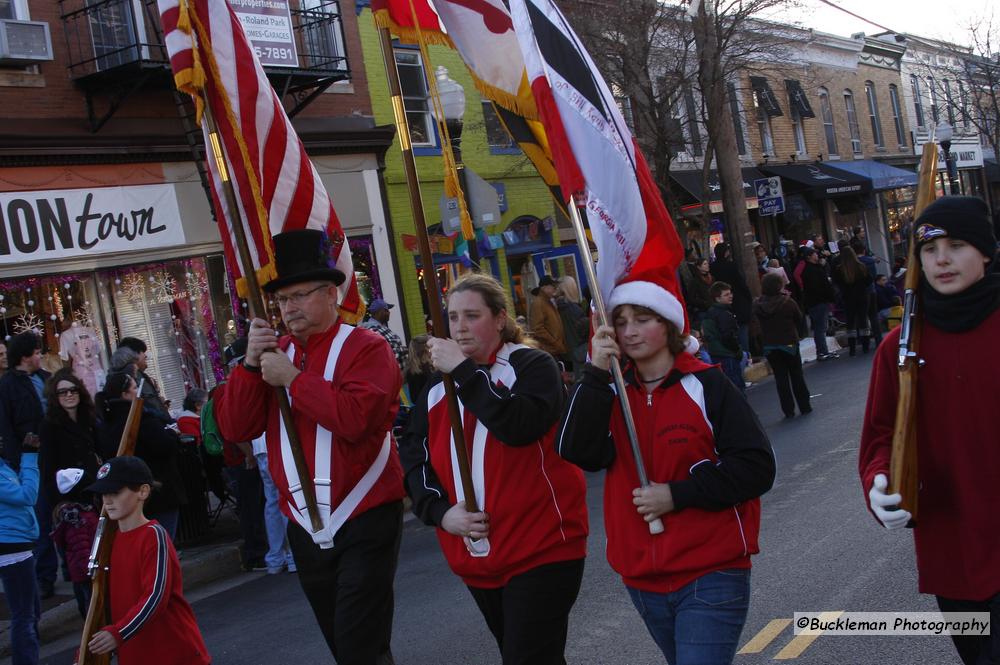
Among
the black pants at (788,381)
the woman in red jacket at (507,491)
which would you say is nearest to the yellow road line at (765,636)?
the woman in red jacket at (507,491)

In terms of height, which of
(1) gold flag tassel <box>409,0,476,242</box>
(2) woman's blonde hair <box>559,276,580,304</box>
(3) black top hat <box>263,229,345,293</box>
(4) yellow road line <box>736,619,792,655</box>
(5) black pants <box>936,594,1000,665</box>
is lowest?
(4) yellow road line <box>736,619,792,655</box>

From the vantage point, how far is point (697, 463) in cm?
346

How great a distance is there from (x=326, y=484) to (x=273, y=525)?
5.08m

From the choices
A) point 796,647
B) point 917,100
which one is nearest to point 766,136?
point 917,100

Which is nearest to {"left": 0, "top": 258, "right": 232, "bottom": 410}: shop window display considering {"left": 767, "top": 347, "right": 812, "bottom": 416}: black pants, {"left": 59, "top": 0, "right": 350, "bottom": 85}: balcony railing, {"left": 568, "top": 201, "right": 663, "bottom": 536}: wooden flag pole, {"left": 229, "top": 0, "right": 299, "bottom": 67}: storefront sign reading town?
{"left": 59, "top": 0, "right": 350, "bottom": 85}: balcony railing

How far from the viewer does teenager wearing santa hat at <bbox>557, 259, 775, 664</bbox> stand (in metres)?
3.39

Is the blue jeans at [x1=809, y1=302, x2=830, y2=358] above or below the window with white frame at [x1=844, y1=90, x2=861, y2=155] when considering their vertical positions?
below

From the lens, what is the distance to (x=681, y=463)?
3.48m

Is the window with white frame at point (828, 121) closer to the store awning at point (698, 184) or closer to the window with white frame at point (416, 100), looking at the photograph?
the store awning at point (698, 184)

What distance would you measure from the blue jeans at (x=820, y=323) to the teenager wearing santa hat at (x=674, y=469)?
15.0m

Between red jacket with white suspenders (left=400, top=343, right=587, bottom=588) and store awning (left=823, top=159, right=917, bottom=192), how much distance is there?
31921 millimetres

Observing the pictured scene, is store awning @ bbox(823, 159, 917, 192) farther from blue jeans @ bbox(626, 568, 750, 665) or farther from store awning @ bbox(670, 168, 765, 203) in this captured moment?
blue jeans @ bbox(626, 568, 750, 665)

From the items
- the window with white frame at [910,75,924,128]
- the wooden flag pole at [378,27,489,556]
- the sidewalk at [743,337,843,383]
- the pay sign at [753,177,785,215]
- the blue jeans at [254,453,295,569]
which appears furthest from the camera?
the window with white frame at [910,75,924,128]

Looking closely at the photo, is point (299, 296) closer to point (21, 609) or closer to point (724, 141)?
point (21, 609)
